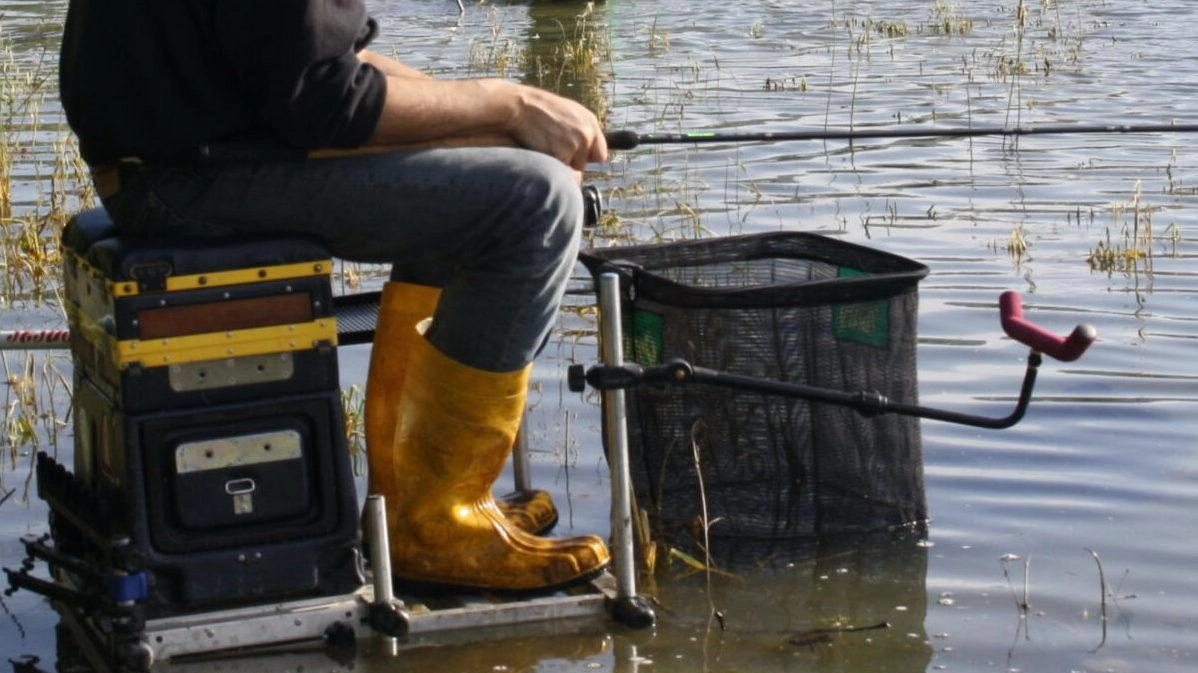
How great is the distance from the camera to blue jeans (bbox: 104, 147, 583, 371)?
360 cm

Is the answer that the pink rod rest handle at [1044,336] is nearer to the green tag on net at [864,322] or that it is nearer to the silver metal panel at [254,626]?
the green tag on net at [864,322]

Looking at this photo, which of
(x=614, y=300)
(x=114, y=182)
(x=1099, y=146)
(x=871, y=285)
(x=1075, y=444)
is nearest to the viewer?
(x=114, y=182)

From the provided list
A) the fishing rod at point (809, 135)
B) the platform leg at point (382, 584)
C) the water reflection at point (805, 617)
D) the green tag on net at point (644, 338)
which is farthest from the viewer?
the green tag on net at point (644, 338)

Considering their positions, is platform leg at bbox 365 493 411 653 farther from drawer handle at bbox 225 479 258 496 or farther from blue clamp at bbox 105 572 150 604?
blue clamp at bbox 105 572 150 604

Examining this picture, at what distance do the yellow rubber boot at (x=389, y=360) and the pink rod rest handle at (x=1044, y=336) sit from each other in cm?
114

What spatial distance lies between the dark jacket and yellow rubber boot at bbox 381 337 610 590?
579 millimetres

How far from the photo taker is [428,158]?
3.68 meters

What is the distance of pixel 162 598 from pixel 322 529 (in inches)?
12.6

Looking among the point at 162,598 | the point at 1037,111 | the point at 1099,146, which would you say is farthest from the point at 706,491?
the point at 1037,111

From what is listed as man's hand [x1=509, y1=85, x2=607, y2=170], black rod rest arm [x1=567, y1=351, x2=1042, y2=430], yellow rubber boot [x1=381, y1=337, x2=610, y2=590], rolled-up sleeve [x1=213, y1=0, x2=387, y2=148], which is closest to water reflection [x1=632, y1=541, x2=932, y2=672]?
yellow rubber boot [x1=381, y1=337, x2=610, y2=590]

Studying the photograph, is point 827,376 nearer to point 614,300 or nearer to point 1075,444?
point 614,300

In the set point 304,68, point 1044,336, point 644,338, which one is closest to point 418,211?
point 304,68

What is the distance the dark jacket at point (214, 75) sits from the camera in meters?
3.42

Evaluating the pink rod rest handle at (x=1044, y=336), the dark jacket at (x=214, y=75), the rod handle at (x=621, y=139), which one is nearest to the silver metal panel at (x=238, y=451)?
the dark jacket at (x=214, y=75)
